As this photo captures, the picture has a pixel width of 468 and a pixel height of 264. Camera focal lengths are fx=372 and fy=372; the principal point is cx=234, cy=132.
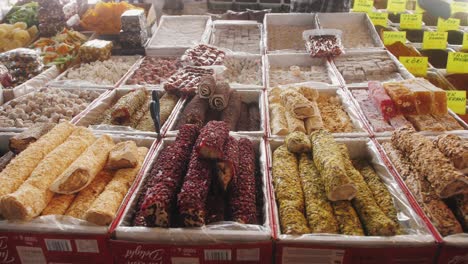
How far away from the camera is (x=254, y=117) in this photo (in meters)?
2.81

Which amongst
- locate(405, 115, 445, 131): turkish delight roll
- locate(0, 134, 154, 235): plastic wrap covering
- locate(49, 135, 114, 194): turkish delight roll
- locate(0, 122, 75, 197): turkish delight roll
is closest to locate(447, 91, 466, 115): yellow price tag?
locate(405, 115, 445, 131): turkish delight roll

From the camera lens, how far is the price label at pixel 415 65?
3463 mm

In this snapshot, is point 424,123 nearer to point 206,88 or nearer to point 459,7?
point 206,88

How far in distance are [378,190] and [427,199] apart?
0.83 ft

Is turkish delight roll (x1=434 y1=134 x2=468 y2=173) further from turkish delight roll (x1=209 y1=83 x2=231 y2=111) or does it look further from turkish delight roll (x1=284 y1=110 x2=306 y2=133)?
turkish delight roll (x1=209 y1=83 x2=231 y2=111)

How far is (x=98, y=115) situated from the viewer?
9.51ft

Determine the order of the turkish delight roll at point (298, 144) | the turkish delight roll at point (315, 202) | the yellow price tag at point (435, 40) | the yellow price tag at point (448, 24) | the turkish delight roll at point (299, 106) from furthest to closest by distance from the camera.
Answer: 1. the yellow price tag at point (448, 24)
2. the yellow price tag at point (435, 40)
3. the turkish delight roll at point (299, 106)
4. the turkish delight roll at point (298, 144)
5. the turkish delight roll at point (315, 202)

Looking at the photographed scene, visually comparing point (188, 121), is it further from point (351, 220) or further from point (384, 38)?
point (384, 38)

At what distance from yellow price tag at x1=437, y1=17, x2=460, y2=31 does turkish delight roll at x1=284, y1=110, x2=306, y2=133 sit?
294cm

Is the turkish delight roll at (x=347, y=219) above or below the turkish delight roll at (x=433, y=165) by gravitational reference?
below

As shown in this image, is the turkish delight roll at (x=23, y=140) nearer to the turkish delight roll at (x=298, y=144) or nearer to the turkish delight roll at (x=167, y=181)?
the turkish delight roll at (x=167, y=181)

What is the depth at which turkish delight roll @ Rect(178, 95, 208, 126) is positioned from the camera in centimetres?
253

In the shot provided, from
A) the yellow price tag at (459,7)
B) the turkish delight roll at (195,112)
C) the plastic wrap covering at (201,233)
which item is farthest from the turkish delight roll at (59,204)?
the yellow price tag at (459,7)

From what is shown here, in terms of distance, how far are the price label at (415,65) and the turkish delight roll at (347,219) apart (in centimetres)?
220
